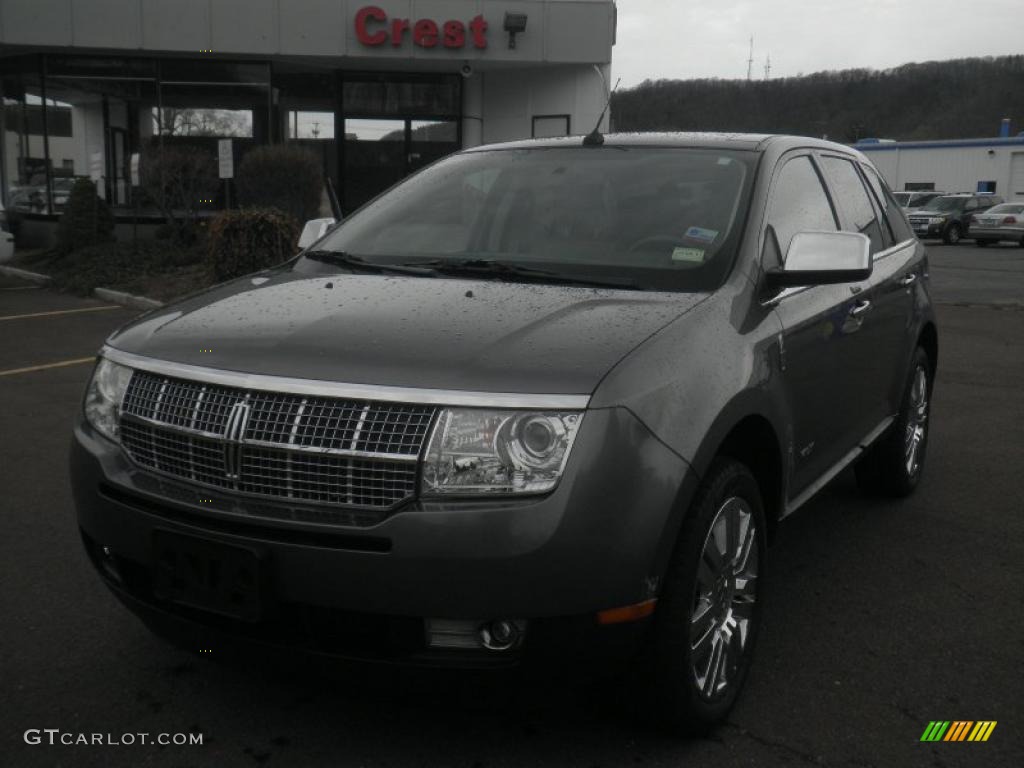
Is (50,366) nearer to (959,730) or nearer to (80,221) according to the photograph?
(959,730)

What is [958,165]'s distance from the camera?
5388cm

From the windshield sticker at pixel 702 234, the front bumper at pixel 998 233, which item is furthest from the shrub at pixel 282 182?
the front bumper at pixel 998 233

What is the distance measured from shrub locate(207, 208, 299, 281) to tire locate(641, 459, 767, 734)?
10060 millimetres

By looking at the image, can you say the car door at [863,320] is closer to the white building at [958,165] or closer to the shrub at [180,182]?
the shrub at [180,182]

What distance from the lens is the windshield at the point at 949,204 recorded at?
36531 mm

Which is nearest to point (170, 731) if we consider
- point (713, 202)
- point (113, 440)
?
point (113, 440)

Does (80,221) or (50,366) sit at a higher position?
(80,221)

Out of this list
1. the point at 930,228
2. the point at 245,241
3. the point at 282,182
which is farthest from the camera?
the point at 930,228

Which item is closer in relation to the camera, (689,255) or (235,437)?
(235,437)

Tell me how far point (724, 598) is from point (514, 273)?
1.18 m

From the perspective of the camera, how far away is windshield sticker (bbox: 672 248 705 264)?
3.25 m

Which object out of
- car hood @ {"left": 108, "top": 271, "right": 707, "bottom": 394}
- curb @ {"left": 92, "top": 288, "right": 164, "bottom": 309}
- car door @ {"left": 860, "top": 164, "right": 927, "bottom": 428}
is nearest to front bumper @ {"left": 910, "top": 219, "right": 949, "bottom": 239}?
curb @ {"left": 92, "top": 288, "right": 164, "bottom": 309}

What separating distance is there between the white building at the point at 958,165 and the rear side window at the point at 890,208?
50.1 metres

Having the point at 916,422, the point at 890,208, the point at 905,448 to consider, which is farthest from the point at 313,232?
the point at 916,422
